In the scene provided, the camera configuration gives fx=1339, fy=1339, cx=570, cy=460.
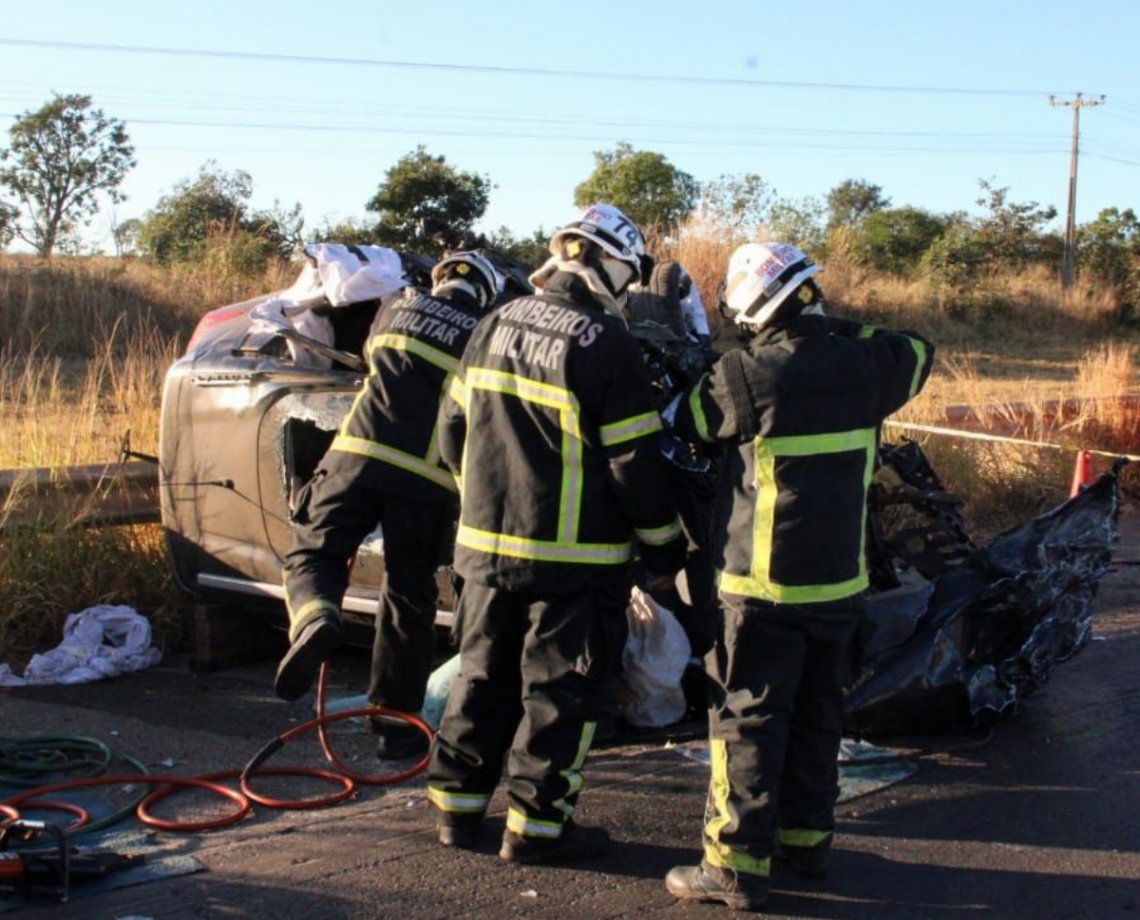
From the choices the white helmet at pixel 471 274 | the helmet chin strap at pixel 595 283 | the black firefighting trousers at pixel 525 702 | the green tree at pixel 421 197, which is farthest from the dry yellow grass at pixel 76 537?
the green tree at pixel 421 197

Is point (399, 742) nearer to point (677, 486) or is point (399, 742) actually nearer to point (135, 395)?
point (677, 486)

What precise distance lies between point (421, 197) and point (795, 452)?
18730 millimetres

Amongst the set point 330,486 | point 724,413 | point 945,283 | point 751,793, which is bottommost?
point 751,793

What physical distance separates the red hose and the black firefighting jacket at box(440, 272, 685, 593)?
960 millimetres

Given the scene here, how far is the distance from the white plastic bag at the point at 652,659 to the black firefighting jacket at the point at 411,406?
0.85 metres

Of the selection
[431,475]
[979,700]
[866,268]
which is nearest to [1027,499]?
[979,700]

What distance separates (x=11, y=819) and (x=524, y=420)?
6.46 feet

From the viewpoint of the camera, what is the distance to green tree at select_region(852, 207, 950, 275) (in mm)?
32094

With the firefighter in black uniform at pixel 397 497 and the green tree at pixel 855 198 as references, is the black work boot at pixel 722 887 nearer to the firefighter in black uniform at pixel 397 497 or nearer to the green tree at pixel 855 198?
the firefighter in black uniform at pixel 397 497

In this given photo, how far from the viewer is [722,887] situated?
3727 millimetres

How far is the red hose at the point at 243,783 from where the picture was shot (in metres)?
4.25

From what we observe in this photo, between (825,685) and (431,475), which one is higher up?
(431,475)

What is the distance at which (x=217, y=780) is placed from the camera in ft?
15.3

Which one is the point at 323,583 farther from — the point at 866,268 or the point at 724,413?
the point at 866,268
